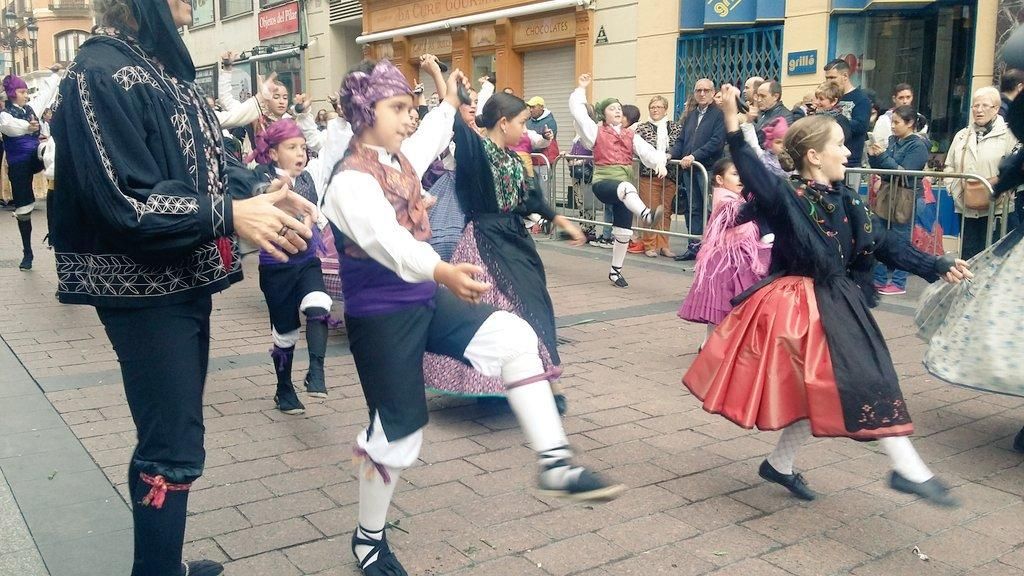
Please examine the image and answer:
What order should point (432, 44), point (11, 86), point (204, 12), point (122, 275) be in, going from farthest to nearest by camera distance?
1. point (204, 12)
2. point (432, 44)
3. point (11, 86)
4. point (122, 275)

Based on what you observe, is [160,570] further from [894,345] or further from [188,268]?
[894,345]

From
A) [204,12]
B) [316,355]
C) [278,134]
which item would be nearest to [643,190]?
[278,134]

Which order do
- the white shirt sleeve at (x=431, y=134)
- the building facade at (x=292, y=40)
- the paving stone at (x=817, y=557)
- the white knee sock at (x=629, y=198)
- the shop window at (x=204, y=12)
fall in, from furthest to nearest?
the shop window at (x=204, y=12) → the building facade at (x=292, y=40) → the white knee sock at (x=629, y=198) → the white shirt sleeve at (x=431, y=134) → the paving stone at (x=817, y=557)

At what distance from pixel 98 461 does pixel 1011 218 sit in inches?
296

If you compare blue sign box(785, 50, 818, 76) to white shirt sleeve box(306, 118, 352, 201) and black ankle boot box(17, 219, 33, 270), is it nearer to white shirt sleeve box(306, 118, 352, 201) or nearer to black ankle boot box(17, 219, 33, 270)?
white shirt sleeve box(306, 118, 352, 201)

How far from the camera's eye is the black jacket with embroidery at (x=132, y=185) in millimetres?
2467

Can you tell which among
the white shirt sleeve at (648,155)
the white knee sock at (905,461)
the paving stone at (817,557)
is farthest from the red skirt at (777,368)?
the white shirt sleeve at (648,155)

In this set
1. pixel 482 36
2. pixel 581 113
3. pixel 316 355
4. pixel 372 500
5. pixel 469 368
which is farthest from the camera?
pixel 482 36

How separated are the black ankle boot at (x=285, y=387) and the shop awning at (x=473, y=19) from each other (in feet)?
40.4

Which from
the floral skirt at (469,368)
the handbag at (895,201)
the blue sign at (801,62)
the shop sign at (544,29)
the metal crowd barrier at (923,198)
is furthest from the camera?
the shop sign at (544,29)

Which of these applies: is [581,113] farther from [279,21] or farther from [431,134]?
[279,21]

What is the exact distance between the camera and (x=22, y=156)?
11586 millimetres

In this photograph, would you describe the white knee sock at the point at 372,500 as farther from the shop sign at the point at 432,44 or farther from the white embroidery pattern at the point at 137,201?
the shop sign at the point at 432,44

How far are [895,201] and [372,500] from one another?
6956 millimetres
